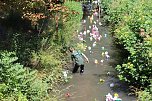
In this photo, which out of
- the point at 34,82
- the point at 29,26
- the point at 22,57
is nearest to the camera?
the point at 34,82

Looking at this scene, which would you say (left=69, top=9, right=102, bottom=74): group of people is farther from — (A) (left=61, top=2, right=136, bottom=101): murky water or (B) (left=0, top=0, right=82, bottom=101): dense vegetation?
(B) (left=0, top=0, right=82, bottom=101): dense vegetation

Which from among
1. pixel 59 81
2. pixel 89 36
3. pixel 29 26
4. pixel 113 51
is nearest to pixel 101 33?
pixel 89 36

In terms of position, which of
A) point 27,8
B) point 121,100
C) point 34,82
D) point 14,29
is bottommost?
point 121,100

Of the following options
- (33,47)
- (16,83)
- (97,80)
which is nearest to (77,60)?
(97,80)

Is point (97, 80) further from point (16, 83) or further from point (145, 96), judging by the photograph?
point (16, 83)

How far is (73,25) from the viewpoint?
15922 mm

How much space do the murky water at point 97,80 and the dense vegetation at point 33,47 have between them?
25.1 inches

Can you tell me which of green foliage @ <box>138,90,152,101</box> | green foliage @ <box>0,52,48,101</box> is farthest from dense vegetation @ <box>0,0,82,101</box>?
green foliage @ <box>138,90,152,101</box>

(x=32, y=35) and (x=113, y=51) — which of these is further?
(x=113, y=51)

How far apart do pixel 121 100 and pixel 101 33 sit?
7648mm

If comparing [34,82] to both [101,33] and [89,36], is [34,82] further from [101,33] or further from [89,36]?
[101,33]

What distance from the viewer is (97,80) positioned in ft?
42.0

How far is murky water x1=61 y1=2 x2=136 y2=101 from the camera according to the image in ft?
38.2

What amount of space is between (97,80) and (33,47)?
2.35 metres
